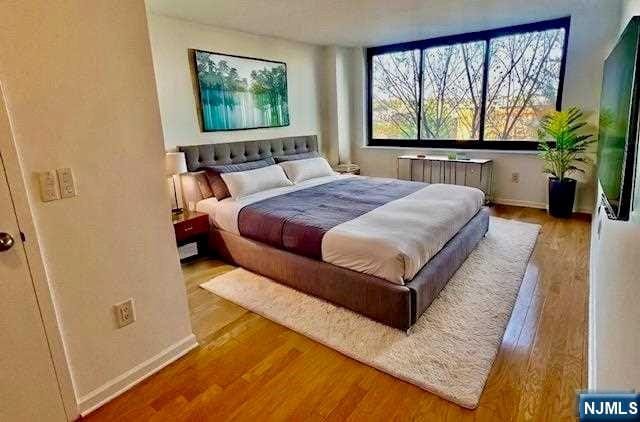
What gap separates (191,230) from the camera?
3.21 metres

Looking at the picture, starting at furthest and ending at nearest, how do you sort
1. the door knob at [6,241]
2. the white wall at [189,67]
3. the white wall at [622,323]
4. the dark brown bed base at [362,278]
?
the white wall at [189,67] < the dark brown bed base at [362,278] < the door knob at [6,241] < the white wall at [622,323]

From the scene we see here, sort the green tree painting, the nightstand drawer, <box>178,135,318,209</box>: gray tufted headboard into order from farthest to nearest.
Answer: the green tree painting → <box>178,135,318,209</box>: gray tufted headboard → the nightstand drawer

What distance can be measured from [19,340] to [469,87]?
17.5ft

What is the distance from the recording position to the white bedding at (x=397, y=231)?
2.15 metres

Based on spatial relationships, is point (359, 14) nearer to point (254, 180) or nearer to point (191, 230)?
point (254, 180)

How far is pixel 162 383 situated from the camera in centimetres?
182

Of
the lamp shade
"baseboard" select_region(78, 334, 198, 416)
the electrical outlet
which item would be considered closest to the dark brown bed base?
the lamp shade

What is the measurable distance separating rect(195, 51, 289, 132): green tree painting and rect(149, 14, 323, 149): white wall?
3.4 inches

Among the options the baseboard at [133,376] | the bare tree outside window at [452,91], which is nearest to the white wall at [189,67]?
the bare tree outside window at [452,91]

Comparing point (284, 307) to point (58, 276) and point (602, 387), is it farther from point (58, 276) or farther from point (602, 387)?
point (602, 387)

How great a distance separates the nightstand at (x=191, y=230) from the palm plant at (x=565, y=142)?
3.90m

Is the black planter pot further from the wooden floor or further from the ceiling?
the wooden floor

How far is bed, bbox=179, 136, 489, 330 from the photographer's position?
217cm

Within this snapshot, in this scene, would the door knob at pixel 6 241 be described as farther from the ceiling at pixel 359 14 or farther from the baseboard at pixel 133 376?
the ceiling at pixel 359 14
